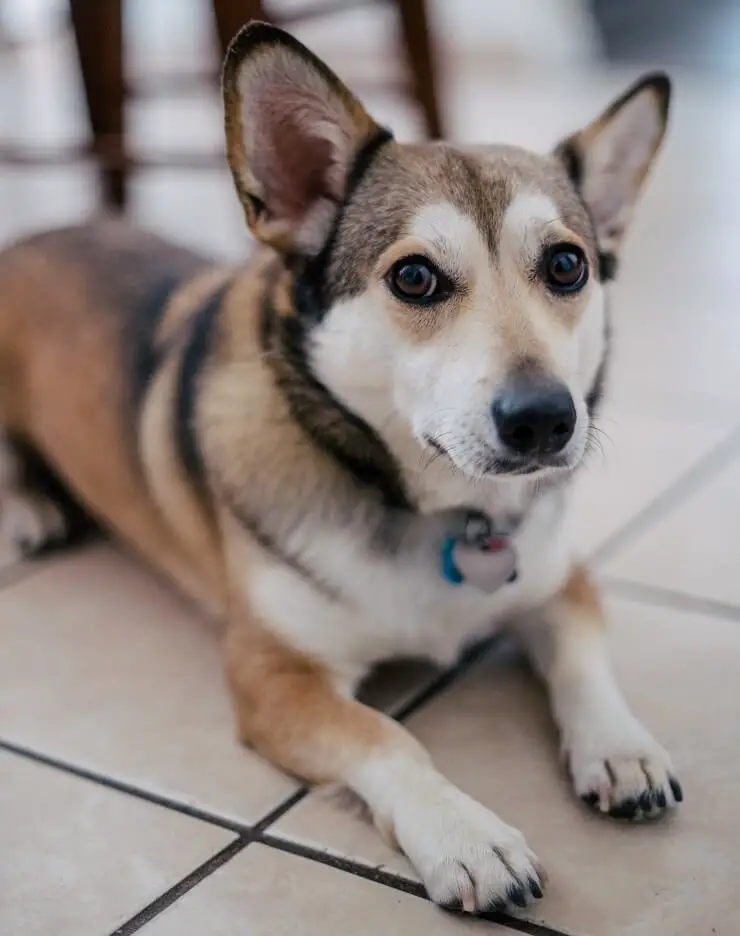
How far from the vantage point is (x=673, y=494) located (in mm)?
1775

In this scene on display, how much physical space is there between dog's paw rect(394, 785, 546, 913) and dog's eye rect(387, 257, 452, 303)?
1.57ft

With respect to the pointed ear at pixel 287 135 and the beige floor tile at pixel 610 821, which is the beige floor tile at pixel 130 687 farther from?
the pointed ear at pixel 287 135

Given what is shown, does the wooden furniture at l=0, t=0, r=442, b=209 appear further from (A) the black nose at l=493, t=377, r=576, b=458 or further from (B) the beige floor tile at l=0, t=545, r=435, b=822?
(A) the black nose at l=493, t=377, r=576, b=458

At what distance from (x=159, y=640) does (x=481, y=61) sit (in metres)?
5.49

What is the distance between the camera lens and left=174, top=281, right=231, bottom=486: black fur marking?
1.38m

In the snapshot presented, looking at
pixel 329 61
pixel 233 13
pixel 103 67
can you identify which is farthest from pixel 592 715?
pixel 329 61

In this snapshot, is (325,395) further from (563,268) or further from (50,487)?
(50,487)

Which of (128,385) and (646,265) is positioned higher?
(128,385)

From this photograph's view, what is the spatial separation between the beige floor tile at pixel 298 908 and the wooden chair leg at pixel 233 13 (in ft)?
6.28

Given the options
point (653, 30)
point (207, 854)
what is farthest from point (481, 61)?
point (207, 854)

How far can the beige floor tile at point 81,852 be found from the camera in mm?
991

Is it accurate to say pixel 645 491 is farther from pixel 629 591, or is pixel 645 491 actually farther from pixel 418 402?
pixel 418 402

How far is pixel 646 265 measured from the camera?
115 inches

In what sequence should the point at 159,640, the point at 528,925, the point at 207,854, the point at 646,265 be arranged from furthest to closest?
the point at 646,265 → the point at 159,640 → the point at 207,854 → the point at 528,925
